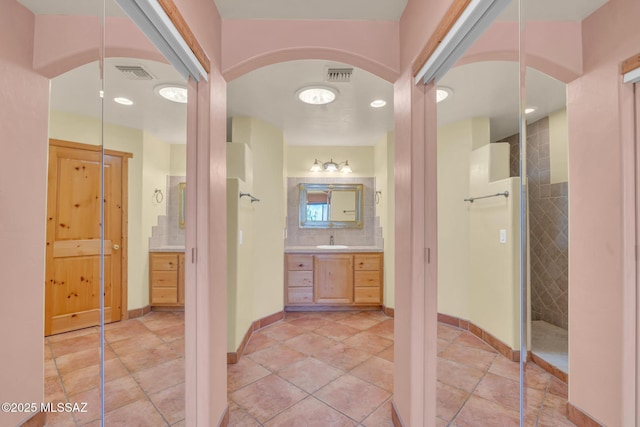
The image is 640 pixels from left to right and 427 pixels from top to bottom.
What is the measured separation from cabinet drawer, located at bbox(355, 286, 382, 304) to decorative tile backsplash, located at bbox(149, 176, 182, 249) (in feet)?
10.1

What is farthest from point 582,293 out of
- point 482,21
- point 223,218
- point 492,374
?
point 223,218

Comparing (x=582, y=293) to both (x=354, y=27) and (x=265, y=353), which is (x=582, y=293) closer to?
(x=354, y=27)

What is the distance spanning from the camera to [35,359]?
0.59 meters

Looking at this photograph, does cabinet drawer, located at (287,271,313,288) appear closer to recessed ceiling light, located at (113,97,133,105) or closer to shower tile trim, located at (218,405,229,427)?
shower tile trim, located at (218,405,229,427)

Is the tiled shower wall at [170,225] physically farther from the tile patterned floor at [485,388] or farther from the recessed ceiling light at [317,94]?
the recessed ceiling light at [317,94]

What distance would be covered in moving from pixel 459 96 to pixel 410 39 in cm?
41

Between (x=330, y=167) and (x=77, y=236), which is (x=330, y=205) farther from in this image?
(x=77, y=236)

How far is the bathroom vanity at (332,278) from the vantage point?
4008 mm

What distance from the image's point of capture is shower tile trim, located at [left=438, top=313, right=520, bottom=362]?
882 mm

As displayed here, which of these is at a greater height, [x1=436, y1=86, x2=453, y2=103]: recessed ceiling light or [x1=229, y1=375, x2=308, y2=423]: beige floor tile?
[x1=436, y1=86, x2=453, y2=103]: recessed ceiling light

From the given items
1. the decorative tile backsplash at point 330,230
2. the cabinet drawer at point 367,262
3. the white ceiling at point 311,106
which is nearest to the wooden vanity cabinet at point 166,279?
the white ceiling at point 311,106

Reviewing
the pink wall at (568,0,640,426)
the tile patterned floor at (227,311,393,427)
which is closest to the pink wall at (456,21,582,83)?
the pink wall at (568,0,640,426)

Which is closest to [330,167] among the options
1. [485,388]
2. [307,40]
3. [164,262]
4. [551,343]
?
[307,40]

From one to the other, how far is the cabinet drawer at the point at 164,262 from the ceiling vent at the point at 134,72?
0.69 metres
